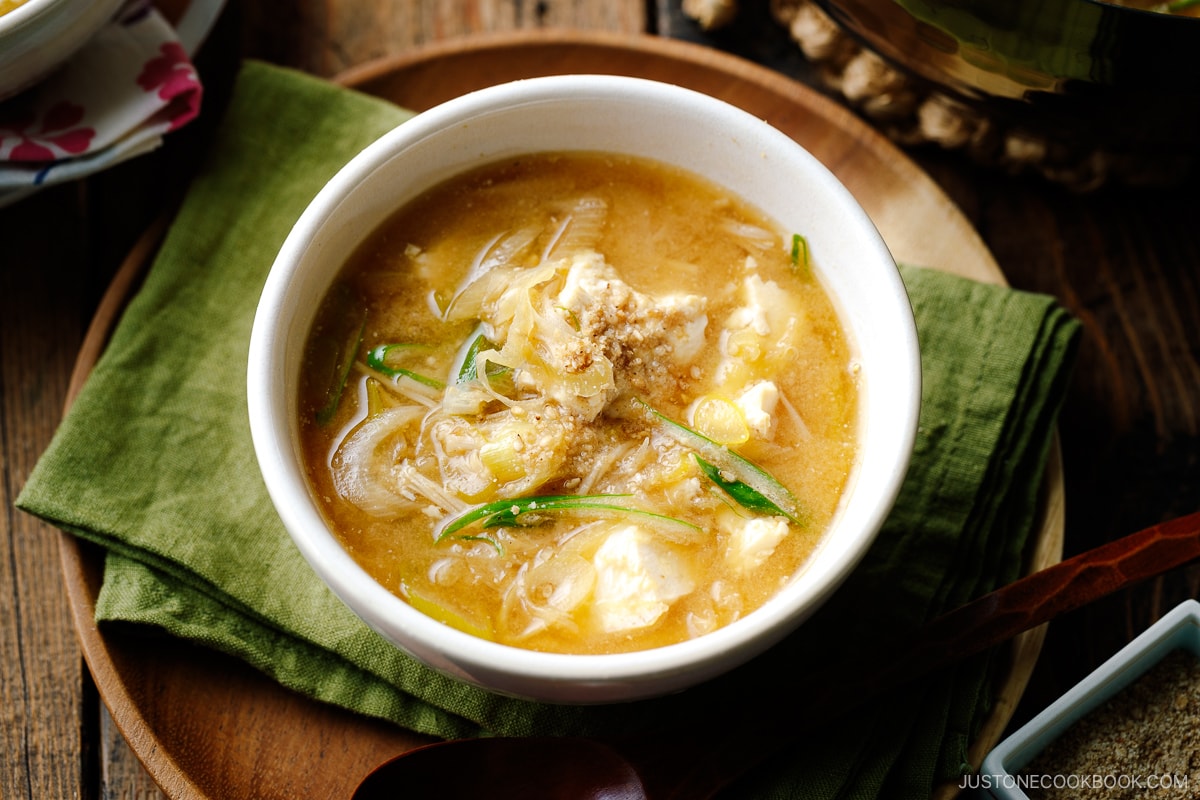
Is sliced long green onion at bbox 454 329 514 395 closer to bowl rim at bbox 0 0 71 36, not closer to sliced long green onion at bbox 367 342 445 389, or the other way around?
sliced long green onion at bbox 367 342 445 389

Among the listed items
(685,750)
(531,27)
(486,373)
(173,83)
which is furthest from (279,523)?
(531,27)

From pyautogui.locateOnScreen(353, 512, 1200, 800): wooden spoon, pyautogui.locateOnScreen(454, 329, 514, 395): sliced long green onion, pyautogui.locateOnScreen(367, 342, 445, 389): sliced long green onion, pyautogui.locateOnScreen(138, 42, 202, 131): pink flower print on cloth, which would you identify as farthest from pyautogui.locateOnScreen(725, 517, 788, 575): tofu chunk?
pyautogui.locateOnScreen(138, 42, 202, 131): pink flower print on cloth

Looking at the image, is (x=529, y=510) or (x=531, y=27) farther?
(x=531, y=27)

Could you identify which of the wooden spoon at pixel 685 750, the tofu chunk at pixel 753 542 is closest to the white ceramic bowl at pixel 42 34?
the wooden spoon at pixel 685 750

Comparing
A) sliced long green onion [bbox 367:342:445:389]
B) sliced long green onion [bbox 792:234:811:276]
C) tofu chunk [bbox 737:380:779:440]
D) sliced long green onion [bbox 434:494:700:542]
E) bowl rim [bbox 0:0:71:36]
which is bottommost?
sliced long green onion [bbox 434:494:700:542]

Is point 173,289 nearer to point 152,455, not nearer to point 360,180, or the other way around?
point 152,455

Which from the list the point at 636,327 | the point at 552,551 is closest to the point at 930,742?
the point at 552,551

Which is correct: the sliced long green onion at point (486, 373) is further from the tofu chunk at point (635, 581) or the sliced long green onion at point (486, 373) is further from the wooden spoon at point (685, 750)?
the wooden spoon at point (685, 750)

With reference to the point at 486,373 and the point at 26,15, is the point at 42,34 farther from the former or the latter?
the point at 486,373
